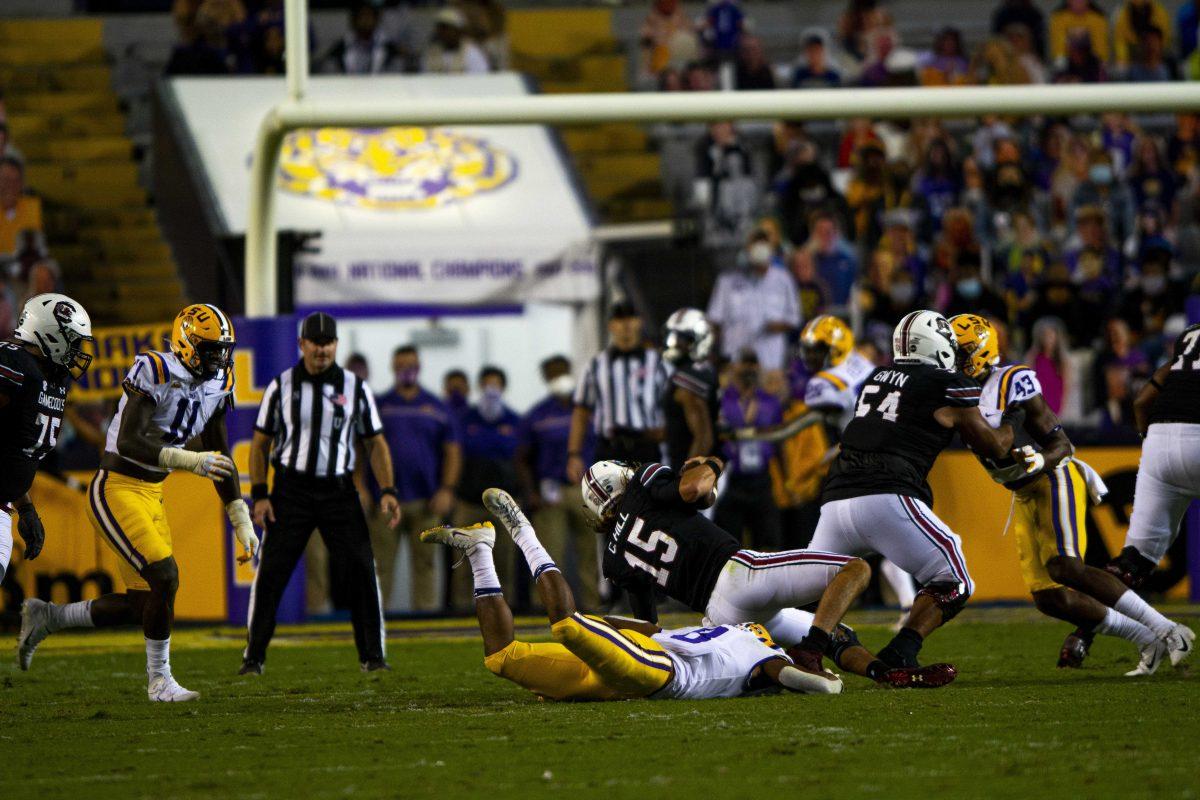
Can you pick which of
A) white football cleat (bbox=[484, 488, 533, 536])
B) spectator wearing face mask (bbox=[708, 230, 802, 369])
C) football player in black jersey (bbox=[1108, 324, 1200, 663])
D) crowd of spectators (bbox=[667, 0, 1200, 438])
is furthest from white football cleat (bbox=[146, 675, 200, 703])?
spectator wearing face mask (bbox=[708, 230, 802, 369])

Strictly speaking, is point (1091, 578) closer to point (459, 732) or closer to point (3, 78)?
point (459, 732)

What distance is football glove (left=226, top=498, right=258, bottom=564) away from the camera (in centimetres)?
799

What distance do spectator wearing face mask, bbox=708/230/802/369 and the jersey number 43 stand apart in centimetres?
726

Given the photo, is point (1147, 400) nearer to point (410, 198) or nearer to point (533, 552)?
point (533, 552)

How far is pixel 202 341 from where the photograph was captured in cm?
807

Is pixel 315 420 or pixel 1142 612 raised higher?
pixel 315 420

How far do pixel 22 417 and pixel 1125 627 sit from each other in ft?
14.2

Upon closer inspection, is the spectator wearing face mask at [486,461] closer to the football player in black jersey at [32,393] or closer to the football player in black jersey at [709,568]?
the football player in black jersey at [32,393]

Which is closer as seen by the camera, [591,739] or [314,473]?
[591,739]

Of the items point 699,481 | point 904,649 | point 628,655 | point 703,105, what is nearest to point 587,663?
point 628,655

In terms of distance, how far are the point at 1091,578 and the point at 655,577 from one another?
5.94ft

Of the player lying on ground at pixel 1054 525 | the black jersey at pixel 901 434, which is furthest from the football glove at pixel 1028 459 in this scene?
the black jersey at pixel 901 434

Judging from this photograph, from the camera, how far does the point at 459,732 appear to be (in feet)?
21.6

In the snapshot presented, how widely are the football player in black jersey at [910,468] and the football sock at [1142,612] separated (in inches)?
30.4
